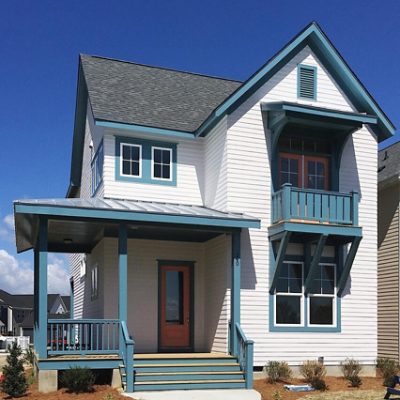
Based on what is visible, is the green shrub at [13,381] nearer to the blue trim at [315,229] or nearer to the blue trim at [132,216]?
the blue trim at [132,216]

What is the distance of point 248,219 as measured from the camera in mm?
15414

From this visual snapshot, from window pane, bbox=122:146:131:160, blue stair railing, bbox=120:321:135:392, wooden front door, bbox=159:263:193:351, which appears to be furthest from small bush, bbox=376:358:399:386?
window pane, bbox=122:146:131:160

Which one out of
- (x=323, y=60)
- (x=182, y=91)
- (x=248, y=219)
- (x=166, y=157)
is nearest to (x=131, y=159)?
(x=166, y=157)

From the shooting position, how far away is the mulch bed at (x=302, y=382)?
13.7 metres

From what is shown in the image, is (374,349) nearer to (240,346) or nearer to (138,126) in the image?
(240,346)

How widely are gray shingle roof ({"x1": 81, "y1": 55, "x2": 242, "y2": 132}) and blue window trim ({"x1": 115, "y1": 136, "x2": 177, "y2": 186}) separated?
563mm

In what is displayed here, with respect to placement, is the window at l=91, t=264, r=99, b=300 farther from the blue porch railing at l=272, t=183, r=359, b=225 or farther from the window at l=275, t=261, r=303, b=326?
the blue porch railing at l=272, t=183, r=359, b=225

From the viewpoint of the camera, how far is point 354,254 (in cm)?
1655

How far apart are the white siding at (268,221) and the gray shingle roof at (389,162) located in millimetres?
2157

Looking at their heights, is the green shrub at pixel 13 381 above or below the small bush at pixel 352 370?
above

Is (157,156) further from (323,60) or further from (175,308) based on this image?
(323,60)

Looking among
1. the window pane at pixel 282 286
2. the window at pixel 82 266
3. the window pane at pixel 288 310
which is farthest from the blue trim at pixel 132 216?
the window at pixel 82 266

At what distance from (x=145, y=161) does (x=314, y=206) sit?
16.8ft

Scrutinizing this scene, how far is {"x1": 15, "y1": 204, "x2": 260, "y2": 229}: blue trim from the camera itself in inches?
539
